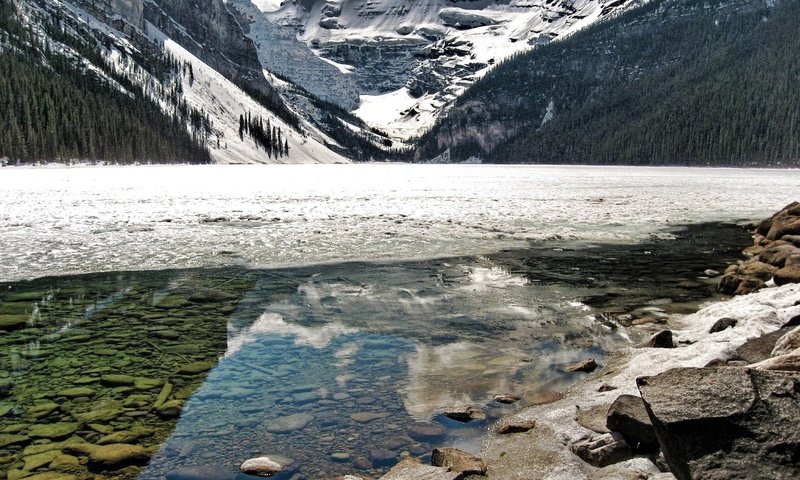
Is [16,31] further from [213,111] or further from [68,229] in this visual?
[68,229]

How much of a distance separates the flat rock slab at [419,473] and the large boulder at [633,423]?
1685 mm

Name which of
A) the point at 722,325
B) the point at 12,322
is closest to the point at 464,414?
the point at 722,325

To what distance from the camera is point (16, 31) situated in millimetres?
125562

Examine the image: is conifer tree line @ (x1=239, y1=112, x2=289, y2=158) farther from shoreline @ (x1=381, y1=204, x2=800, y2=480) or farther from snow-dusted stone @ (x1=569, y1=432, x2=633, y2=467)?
snow-dusted stone @ (x1=569, y1=432, x2=633, y2=467)

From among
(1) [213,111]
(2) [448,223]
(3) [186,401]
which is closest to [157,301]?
(3) [186,401]

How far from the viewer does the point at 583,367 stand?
8.34 meters

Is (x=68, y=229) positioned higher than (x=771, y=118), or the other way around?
(x=771, y=118)

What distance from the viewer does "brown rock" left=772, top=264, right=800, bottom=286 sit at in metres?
11.9

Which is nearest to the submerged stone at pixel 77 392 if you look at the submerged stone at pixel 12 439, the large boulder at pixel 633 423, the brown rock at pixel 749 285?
the submerged stone at pixel 12 439

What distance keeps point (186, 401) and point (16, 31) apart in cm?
15381

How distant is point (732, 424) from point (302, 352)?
6491 mm

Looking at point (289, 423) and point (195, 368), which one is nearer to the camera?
point (289, 423)

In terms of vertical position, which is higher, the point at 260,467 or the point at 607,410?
the point at 607,410

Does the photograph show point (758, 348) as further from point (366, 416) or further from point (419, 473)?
point (366, 416)
